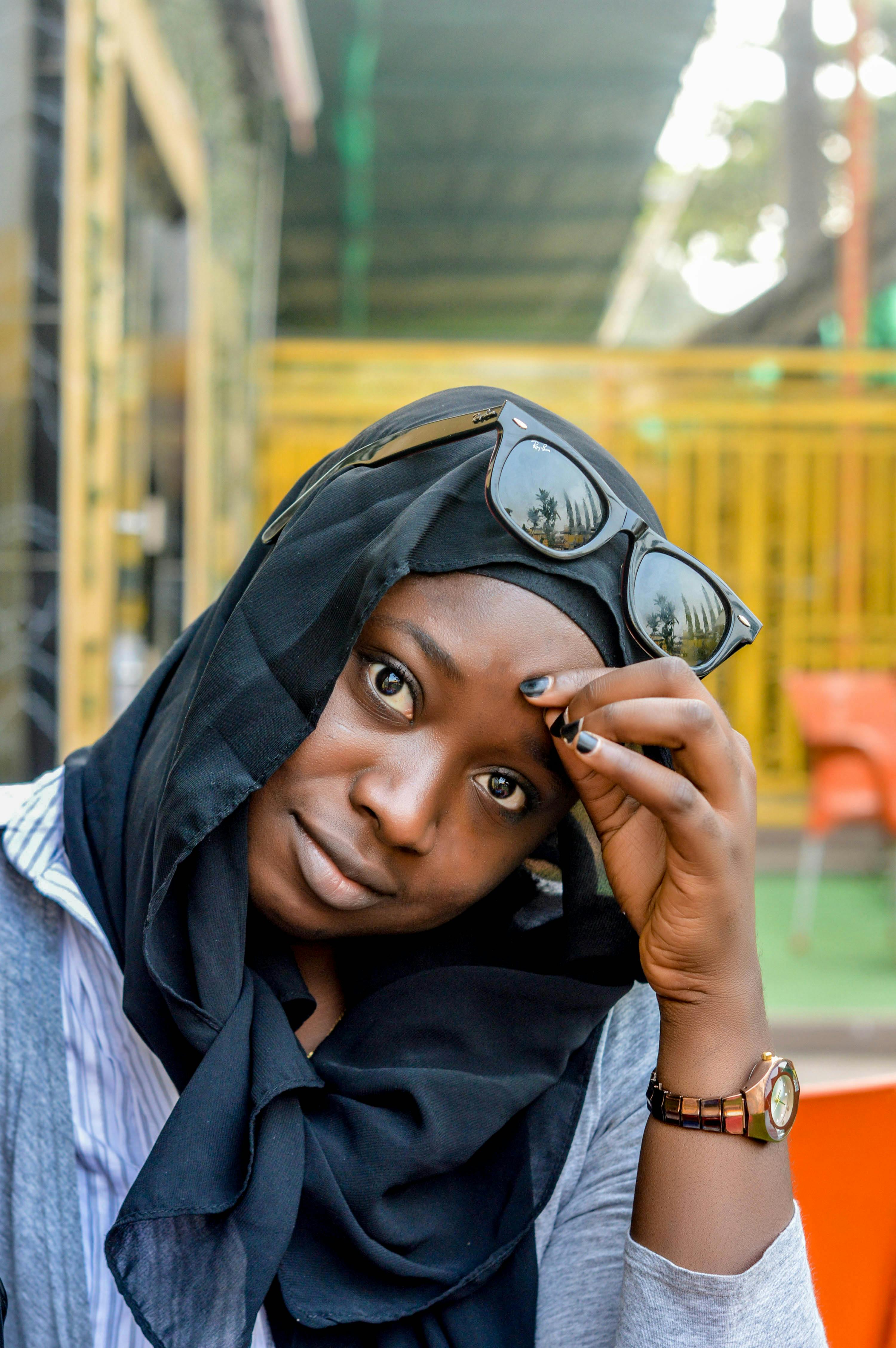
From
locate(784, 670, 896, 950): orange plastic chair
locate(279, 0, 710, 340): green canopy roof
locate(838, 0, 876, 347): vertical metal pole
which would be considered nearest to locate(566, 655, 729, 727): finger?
locate(784, 670, 896, 950): orange plastic chair

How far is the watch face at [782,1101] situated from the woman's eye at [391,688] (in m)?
0.46

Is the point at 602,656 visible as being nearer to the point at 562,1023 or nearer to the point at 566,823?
the point at 566,823

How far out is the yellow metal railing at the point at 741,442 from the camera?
7840mm

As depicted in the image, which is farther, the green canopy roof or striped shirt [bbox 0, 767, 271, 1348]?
the green canopy roof

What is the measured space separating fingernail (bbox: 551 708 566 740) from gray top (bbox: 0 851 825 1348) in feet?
1.22

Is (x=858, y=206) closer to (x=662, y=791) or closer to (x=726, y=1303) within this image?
(x=662, y=791)

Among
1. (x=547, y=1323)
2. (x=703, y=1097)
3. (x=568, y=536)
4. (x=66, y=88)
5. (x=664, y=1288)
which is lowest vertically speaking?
(x=547, y=1323)

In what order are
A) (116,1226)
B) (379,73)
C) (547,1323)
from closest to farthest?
(116,1226) → (547,1323) → (379,73)

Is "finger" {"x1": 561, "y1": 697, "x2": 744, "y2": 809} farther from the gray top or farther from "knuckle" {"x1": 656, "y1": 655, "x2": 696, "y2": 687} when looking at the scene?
the gray top

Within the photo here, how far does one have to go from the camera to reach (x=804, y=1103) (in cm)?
120

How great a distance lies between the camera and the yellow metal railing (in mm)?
7840

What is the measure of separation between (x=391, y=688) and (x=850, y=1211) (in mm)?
736

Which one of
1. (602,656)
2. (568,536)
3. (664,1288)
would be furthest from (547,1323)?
(568,536)

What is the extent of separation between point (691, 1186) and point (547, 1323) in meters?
0.27
